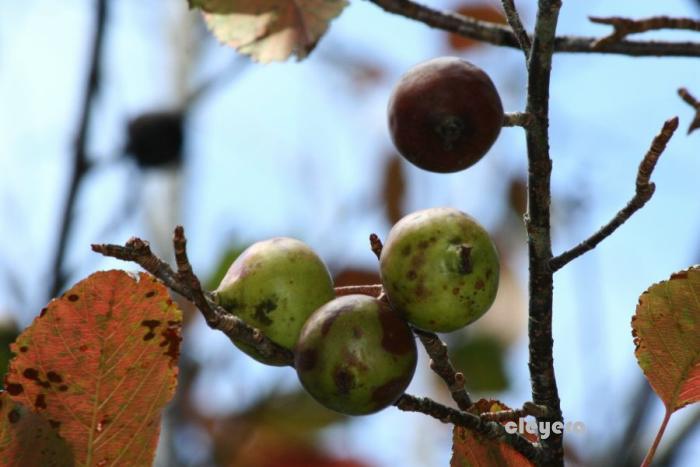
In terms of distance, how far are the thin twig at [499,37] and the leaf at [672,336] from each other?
36cm

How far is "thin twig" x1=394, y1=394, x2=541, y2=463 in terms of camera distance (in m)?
0.99

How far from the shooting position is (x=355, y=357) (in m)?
0.97

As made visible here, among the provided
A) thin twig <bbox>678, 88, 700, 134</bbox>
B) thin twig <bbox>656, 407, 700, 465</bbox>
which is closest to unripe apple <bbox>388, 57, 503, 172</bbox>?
thin twig <bbox>678, 88, 700, 134</bbox>

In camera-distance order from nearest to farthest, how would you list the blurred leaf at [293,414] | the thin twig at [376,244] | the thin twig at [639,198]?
the thin twig at [639,198], the thin twig at [376,244], the blurred leaf at [293,414]

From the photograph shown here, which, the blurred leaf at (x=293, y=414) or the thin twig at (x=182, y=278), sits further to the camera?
the blurred leaf at (x=293, y=414)

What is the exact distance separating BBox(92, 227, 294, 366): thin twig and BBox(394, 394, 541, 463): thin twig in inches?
7.0

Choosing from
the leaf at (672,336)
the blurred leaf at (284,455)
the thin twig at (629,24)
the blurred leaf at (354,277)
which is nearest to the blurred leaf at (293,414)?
the blurred leaf at (284,455)

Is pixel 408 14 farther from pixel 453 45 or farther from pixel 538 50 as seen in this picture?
pixel 453 45

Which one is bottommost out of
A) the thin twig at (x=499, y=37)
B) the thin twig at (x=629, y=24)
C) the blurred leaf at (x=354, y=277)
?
the blurred leaf at (x=354, y=277)

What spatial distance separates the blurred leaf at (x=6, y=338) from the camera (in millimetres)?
2348

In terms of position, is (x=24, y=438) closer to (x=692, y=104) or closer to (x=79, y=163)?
(x=692, y=104)

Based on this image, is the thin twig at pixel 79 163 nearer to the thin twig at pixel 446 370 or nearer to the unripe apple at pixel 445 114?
the unripe apple at pixel 445 114

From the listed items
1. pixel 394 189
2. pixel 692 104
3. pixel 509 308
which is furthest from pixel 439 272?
pixel 509 308

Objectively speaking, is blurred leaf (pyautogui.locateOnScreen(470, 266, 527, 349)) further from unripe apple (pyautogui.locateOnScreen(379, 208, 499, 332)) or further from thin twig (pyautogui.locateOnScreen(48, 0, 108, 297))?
unripe apple (pyautogui.locateOnScreen(379, 208, 499, 332))
